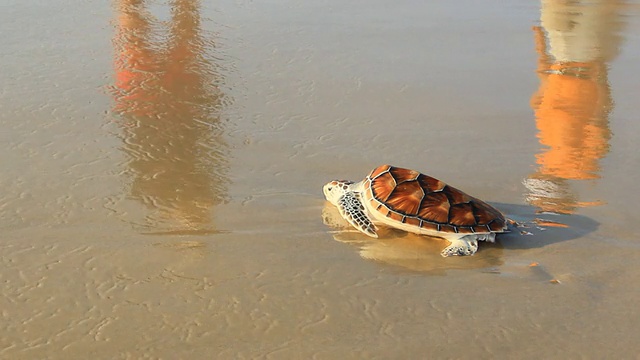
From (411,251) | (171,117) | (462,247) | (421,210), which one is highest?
(421,210)

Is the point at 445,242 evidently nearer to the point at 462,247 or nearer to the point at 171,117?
the point at 462,247

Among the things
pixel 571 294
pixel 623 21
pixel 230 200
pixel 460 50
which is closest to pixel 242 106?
pixel 230 200

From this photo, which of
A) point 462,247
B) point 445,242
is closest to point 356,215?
point 445,242

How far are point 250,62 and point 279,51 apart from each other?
0.46m

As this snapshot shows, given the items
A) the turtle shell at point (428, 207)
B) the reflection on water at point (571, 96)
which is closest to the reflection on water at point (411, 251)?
the turtle shell at point (428, 207)

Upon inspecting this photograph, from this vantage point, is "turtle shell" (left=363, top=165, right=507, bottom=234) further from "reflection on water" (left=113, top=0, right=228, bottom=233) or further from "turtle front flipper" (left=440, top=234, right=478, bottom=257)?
"reflection on water" (left=113, top=0, right=228, bottom=233)

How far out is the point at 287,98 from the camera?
727cm

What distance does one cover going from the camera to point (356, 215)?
200 inches

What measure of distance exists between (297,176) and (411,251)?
4.14ft

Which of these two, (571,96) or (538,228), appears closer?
(538,228)

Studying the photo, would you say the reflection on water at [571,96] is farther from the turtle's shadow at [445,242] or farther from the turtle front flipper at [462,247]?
the turtle front flipper at [462,247]

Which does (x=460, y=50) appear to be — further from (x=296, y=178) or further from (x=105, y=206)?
(x=105, y=206)

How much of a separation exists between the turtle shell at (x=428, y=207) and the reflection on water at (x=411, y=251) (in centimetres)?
12

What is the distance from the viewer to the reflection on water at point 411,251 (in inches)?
184
